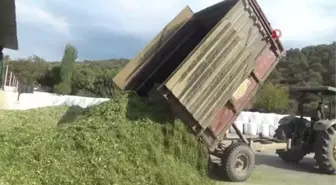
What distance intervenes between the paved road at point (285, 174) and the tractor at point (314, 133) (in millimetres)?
288

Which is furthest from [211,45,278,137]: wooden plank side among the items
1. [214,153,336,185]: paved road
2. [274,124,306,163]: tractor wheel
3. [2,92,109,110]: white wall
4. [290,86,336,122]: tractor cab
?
[2,92,109,110]: white wall

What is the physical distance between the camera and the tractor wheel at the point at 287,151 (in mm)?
10348

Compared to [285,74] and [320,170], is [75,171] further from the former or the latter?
[285,74]

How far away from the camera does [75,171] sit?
5.41 metres

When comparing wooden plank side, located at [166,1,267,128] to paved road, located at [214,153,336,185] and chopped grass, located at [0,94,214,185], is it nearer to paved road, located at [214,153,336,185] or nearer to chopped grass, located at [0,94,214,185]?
chopped grass, located at [0,94,214,185]

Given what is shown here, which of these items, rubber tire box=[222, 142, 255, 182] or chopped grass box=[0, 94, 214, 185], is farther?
rubber tire box=[222, 142, 255, 182]

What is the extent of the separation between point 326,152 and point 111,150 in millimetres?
5582

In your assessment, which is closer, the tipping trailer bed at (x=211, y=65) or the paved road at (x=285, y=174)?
the tipping trailer bed at (x=211, y=65)

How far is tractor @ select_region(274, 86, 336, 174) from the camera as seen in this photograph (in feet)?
31.4

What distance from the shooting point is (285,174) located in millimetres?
9273

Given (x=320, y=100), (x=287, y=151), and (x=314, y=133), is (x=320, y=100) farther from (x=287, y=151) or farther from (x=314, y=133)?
(x=287, y=151)

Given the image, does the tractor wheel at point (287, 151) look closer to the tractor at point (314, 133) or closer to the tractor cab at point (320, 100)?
the tractor at point (314, 133)

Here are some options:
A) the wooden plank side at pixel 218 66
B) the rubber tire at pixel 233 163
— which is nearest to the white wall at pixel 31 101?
the rubber tire at pixel 233 163

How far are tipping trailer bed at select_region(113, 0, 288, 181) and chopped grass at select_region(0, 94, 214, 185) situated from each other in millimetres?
417
